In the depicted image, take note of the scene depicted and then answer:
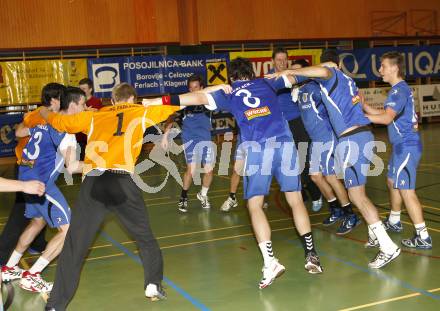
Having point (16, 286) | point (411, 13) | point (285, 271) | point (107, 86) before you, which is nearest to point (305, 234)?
point (285, 271)

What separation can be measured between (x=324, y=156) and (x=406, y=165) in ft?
4.98

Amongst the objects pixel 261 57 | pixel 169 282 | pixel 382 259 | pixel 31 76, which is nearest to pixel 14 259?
pixel 169 282

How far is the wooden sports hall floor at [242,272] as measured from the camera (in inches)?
207

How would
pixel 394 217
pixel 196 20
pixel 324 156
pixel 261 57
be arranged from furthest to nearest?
pixel 261 57 → pixel 196 20 → pixel 324 156 → pixel 394 217

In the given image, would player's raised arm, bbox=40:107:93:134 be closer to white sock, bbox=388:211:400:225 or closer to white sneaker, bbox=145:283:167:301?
white sneaker, bbox=145:283:167:301

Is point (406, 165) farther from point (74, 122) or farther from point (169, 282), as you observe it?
point (74, 122)

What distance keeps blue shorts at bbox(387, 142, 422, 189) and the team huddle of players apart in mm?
12

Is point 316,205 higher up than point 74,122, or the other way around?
point 74,122

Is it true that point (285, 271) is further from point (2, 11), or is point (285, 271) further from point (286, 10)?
point (286, 10)

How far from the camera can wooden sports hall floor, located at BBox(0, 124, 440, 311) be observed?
5.25 m

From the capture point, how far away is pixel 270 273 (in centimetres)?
559

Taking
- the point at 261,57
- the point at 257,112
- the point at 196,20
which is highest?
the point at 196,20

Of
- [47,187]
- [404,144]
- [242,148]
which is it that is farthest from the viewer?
Result: [404,144]

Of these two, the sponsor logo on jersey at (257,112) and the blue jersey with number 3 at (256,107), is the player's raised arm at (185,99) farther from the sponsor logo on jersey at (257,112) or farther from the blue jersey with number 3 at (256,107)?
the sponsor logo on jersey at (257,112)
